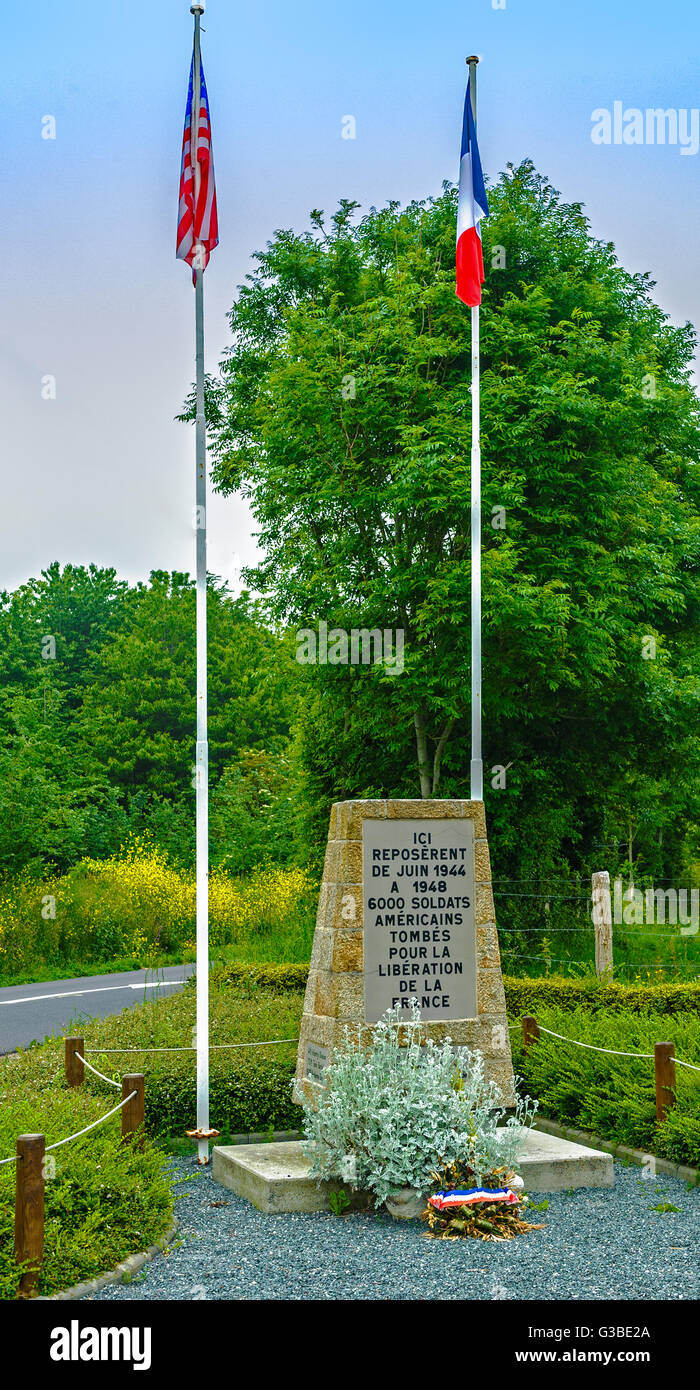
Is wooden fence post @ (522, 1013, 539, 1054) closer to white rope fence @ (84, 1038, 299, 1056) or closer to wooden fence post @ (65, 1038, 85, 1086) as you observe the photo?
white rope fence @ (84, 1038, 299, 1056)

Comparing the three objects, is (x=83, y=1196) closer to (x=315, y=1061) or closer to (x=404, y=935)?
(x=315, y=1061)

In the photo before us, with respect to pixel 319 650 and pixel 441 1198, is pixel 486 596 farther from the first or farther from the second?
pixel 441 1198

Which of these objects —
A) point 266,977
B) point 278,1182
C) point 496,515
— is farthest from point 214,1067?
point 496,515

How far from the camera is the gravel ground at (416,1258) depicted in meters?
5.72

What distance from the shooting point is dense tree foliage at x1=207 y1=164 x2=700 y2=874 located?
1780 centimetres

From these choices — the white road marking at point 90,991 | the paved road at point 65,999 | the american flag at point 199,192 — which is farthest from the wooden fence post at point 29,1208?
the white road marking at point 90,991

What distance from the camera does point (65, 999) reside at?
56.1ft

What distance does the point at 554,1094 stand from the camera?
950cm

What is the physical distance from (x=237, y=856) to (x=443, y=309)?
17.0 meters

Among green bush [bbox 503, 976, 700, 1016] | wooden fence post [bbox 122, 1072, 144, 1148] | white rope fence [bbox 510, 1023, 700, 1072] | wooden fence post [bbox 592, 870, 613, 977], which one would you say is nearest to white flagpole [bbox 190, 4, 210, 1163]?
wooden fence post [bbox 122, 1072, 144, 1148]

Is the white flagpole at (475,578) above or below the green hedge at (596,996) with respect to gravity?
above

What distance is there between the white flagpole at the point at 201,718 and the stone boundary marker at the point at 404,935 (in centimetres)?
74

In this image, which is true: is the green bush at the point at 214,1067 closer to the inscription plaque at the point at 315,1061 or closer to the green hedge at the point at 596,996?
the inscription plaque at the point at 315,1061

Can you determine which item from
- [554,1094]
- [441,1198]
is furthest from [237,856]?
[441,1198]
